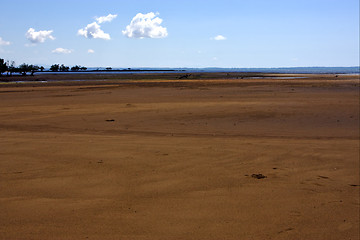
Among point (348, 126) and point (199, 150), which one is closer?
point (199, 150)

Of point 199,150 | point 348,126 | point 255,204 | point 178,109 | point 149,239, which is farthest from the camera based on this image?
point 178,109

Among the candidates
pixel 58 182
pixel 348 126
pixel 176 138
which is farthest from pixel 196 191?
pixel 348 126

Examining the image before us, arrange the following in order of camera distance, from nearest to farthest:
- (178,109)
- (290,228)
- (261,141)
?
(290,228) < (261,141) < (178,109)

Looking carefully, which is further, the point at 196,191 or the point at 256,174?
the point at 256,174

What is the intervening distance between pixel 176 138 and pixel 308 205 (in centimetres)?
494

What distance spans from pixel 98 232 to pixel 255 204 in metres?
2.07

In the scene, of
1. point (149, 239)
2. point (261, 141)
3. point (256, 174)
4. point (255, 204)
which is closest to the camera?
point (149, 239)

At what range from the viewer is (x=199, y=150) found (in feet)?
25.2

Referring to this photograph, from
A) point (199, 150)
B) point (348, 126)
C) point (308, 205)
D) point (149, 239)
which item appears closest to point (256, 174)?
point (308, 205)

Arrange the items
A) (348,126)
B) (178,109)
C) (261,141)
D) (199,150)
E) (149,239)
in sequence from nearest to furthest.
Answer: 1. (149,239)
2. (199,150)
3. (261,141)
4. (348,126)
5. (178,109)

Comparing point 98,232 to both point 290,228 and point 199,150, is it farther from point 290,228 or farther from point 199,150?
point 199,150

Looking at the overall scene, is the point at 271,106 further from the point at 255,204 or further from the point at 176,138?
the point at 255,204

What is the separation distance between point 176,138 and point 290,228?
5.46 metres

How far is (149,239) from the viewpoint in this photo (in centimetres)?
371
